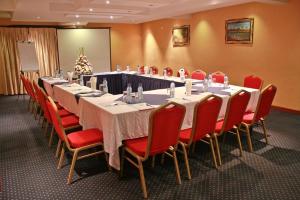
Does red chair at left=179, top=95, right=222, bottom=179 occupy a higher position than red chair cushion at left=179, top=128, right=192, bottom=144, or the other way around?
red chair at left=179, top=95, right=222, bottom=179

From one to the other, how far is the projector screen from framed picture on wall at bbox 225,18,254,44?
4.93 m

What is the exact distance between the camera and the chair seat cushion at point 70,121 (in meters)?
3.62

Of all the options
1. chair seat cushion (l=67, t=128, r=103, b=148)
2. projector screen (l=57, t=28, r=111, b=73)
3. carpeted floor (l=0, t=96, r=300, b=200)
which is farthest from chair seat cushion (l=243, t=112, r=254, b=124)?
projector screen (l=57, t=28, r=111, b=73)

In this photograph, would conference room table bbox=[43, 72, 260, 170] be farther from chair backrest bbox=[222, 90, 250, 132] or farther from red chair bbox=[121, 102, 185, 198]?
chair backrest bbox=[222, 90, 250, 132]

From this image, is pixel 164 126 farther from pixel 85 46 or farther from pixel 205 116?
pixel 85 46

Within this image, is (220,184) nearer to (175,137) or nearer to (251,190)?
(251,190)

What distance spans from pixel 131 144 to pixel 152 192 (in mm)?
541

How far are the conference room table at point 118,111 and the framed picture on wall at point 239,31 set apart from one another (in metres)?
2.65

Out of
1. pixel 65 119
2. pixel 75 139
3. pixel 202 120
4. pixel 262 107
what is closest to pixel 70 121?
pixel 65 119

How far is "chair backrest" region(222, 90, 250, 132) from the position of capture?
307 centimetres

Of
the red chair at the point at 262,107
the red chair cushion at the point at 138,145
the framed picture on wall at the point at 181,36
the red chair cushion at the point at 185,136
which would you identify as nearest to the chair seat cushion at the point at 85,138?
the red chair cushion at the point at 138,145

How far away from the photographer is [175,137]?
8.88ft

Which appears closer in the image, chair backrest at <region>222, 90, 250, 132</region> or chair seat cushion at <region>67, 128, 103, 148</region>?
chair seat cushion at <region>67, 128, 103, 148</region>

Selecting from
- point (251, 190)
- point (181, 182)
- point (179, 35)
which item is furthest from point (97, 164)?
point (179, 35)
